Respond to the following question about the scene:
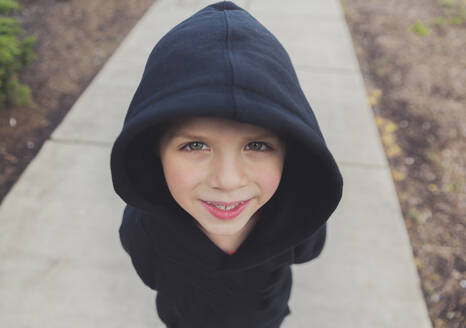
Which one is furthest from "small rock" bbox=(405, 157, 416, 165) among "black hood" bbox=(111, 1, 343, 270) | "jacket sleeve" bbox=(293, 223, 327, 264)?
"black hood" bbox=(111, 1, 343, 270)

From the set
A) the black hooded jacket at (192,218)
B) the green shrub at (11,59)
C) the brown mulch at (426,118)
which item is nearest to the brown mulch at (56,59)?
the green shrub at (11,59)

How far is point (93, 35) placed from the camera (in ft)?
13.6

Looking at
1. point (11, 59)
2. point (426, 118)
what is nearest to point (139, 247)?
point (11, 59)

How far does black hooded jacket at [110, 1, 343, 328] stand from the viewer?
853 mm

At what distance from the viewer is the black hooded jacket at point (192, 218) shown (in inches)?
33.6

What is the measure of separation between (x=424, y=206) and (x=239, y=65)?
217 centimetres

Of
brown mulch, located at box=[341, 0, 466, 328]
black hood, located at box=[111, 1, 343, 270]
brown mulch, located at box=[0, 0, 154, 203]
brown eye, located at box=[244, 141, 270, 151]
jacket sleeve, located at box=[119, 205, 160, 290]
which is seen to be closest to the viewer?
black hood, located at box=[111, 1, 343, 270]

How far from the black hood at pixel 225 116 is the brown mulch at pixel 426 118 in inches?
53.3

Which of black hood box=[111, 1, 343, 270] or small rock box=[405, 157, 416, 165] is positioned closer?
black hood box=[111, 1, 343, 270]

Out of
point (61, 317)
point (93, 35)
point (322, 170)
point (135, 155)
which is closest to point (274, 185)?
point (322, 170)

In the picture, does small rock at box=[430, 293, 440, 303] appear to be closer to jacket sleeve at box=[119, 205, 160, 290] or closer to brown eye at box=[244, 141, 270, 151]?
jacket sleeve at box=[119, 205, 160, 290]

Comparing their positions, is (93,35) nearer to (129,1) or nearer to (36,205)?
(129,1)

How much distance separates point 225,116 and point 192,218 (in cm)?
56

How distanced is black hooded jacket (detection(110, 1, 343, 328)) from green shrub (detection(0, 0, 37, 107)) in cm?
207
